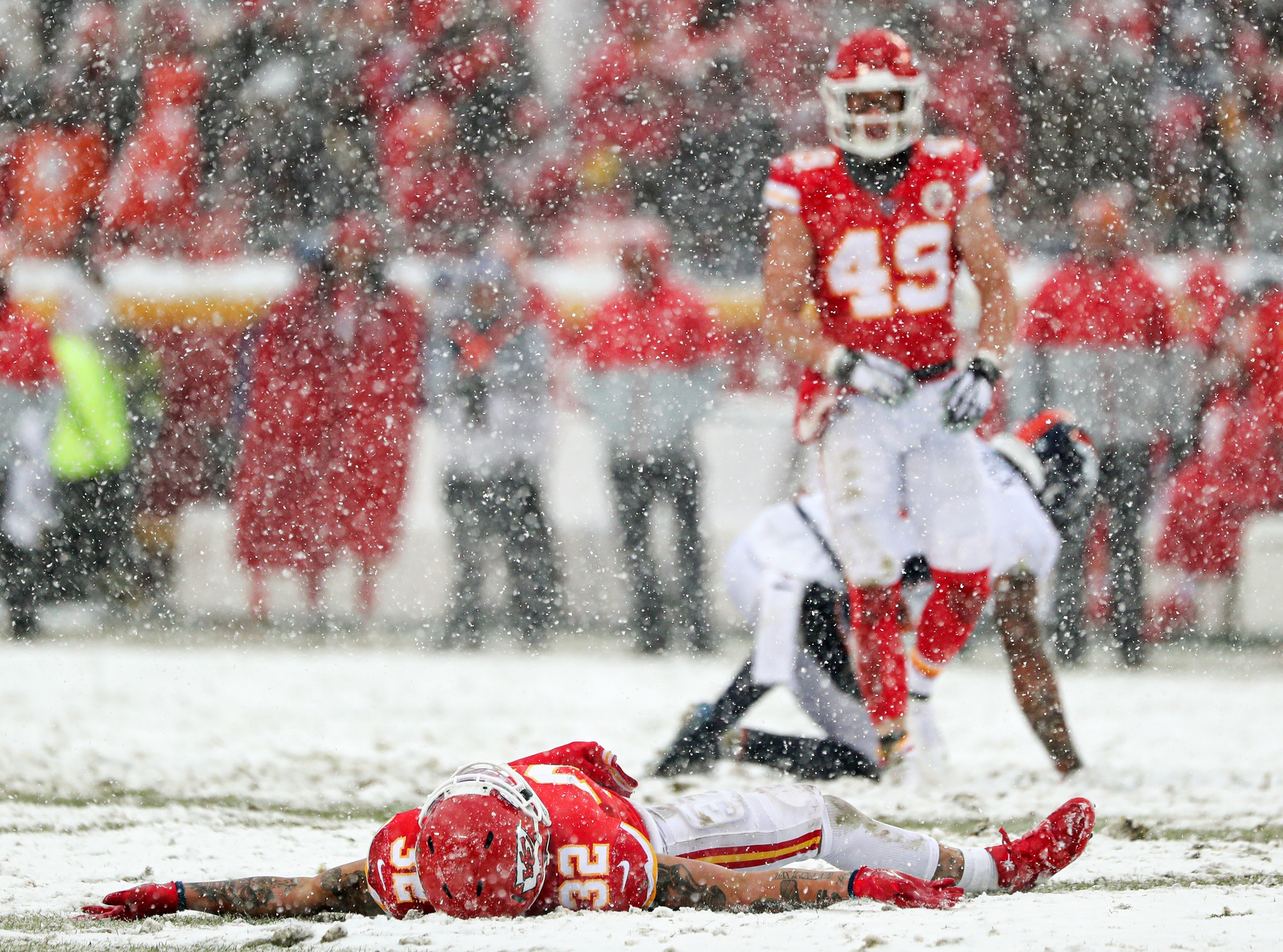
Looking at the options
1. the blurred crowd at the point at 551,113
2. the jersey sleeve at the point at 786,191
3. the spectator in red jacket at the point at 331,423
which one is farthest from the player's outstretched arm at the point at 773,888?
the blurred crowd at the point at 551,113

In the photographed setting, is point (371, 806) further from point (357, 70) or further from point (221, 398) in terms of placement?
point (357, 70)

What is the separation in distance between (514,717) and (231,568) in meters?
3.06

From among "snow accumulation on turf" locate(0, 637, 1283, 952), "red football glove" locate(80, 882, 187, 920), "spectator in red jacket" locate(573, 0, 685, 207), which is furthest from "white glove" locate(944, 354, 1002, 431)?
"spectator in red jacket" locate(573, 0, 685, 207)

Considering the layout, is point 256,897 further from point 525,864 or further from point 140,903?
point 525,864

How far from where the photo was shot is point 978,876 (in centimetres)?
350

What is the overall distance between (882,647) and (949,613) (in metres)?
0.20

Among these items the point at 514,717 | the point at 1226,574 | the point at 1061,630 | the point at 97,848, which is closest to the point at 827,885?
the point at 97,848

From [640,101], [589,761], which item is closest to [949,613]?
[589,761]

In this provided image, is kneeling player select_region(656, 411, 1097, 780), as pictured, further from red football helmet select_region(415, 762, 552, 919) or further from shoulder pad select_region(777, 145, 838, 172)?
red football helmet select_region(415, 762, 552, 919)

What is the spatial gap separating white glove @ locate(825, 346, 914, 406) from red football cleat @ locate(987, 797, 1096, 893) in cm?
160

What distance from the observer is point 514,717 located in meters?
6.27

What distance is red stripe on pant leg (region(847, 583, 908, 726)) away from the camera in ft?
16.4

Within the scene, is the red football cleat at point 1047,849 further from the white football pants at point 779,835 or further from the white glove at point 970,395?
the white glove at point 970,395

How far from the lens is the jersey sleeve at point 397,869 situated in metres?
3.17
